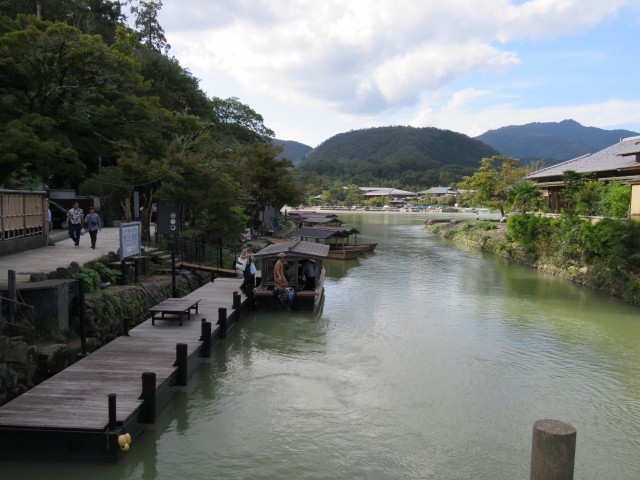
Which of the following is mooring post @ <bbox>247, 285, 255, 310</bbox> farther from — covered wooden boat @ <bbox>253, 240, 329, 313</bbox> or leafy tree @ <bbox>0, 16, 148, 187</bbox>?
leafy tree @ <bbox>0, 16, 148, 187</bbox>

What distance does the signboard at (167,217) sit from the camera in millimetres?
21219

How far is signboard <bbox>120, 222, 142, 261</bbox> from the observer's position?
15492 mm

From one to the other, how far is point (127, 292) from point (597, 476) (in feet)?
41.3

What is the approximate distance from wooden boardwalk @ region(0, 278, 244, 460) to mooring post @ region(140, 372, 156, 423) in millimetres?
18

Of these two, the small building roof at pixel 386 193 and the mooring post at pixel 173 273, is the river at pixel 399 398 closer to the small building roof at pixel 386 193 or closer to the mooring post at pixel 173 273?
the mooring post at pixel 173 273

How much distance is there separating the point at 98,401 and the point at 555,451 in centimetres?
736

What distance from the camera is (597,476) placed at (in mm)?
8406

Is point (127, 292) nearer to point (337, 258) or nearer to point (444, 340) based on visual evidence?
point (444, 340)

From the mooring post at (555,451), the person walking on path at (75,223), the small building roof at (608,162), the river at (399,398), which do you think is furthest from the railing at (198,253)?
the small building roof at (608,162)

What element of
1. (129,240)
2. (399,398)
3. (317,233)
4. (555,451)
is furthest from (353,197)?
(555,451)

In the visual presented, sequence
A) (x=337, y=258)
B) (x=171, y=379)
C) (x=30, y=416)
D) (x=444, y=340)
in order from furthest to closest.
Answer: (x=337, y=258) → (x=444, y=340) → (x=171, y=379) → (x=30, y=416)

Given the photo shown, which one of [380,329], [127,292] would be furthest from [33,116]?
[380,329]

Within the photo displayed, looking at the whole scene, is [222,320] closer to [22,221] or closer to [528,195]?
[22,221]

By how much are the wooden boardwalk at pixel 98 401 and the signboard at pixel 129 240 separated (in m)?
3.64
